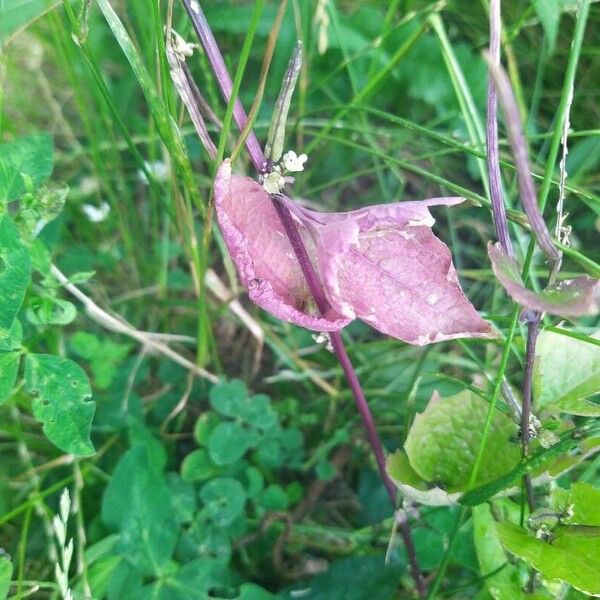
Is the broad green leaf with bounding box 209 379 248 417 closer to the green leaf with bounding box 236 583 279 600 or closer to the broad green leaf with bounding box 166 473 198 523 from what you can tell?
the broad green leaf with bounding box 166 473 198 523

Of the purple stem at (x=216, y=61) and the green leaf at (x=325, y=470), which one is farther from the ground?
the purple stem at (x=216, y=61)

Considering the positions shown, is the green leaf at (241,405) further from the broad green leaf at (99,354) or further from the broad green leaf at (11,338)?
the broad green leaf at (11,338)

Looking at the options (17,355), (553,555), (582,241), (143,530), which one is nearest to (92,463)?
(143,530)

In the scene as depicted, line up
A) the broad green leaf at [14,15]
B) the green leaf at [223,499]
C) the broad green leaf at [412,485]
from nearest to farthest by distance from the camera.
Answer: the broad green leaf at [412,485] < the broad green leaf at [14,15] < the green leaf at [223,499]

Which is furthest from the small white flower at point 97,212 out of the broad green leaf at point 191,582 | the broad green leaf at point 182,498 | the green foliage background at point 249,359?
the broad green leaf at point 191,582

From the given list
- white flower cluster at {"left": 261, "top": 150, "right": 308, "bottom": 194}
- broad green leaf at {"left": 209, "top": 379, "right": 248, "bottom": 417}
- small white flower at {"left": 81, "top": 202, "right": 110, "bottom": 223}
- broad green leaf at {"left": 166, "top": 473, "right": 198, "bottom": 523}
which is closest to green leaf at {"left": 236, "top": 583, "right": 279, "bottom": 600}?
broad green leaf at {"left": 166, "top": 473, "right": 198, "bottom": 523}

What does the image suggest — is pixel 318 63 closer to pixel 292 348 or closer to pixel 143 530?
pixel 292 348
